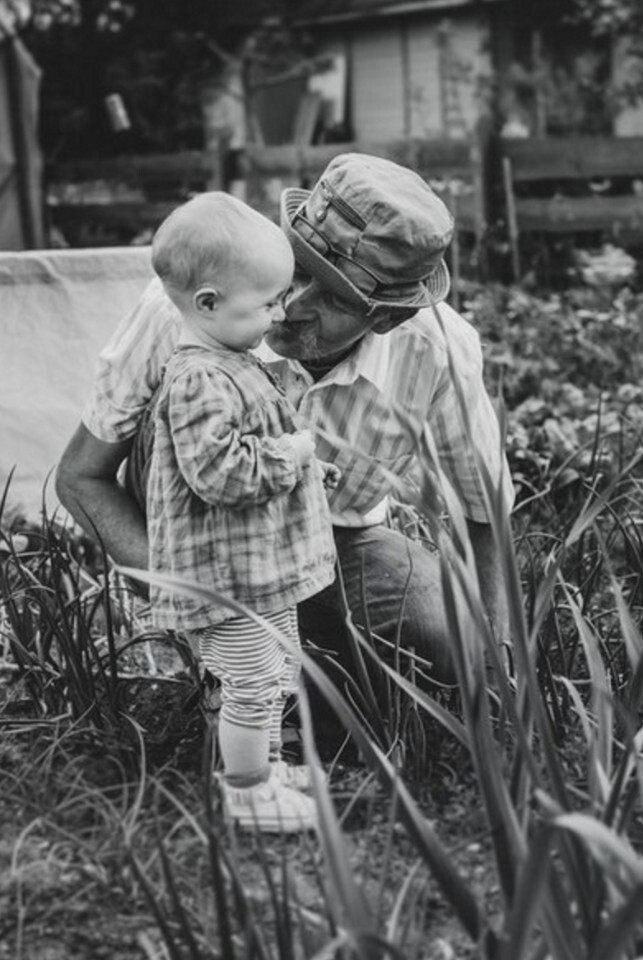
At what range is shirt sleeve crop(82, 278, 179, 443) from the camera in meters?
2.85

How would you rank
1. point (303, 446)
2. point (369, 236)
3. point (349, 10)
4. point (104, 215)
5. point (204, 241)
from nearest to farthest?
point (204, 241)
point (303, 446)
point (369, 236)
point (104, 215)
point (349, 10)

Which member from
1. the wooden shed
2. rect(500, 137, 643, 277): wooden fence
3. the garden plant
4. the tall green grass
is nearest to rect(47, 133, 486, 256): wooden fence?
rect(500, 137, 643, 277): wooden fence

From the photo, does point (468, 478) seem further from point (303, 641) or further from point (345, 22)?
point (345, 22)

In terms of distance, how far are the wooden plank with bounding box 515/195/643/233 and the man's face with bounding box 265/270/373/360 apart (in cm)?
640

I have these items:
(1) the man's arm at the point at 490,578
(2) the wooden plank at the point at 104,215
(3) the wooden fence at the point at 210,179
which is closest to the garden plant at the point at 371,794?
(1) the man's arm at the point at 490,578

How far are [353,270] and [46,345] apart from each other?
2.37 metres

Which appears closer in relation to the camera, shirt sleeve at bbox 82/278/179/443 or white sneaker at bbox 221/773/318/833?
white sneaker at bbox 221/773/318/833

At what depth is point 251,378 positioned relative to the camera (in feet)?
8.02

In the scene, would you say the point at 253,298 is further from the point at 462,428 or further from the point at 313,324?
the point at 462,428

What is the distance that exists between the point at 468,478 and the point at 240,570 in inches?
29.4

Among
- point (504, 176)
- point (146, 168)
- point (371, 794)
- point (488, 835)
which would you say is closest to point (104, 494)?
point (371, 794)

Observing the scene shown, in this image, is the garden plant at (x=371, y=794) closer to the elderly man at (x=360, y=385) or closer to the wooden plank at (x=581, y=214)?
the elderly man at (x=360, y=385)

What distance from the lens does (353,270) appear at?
270 centimetres

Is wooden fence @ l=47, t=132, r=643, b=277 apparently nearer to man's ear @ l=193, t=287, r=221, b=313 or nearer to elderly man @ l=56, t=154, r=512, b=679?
elderly man @ l=56, t=154, r=512, b=679
